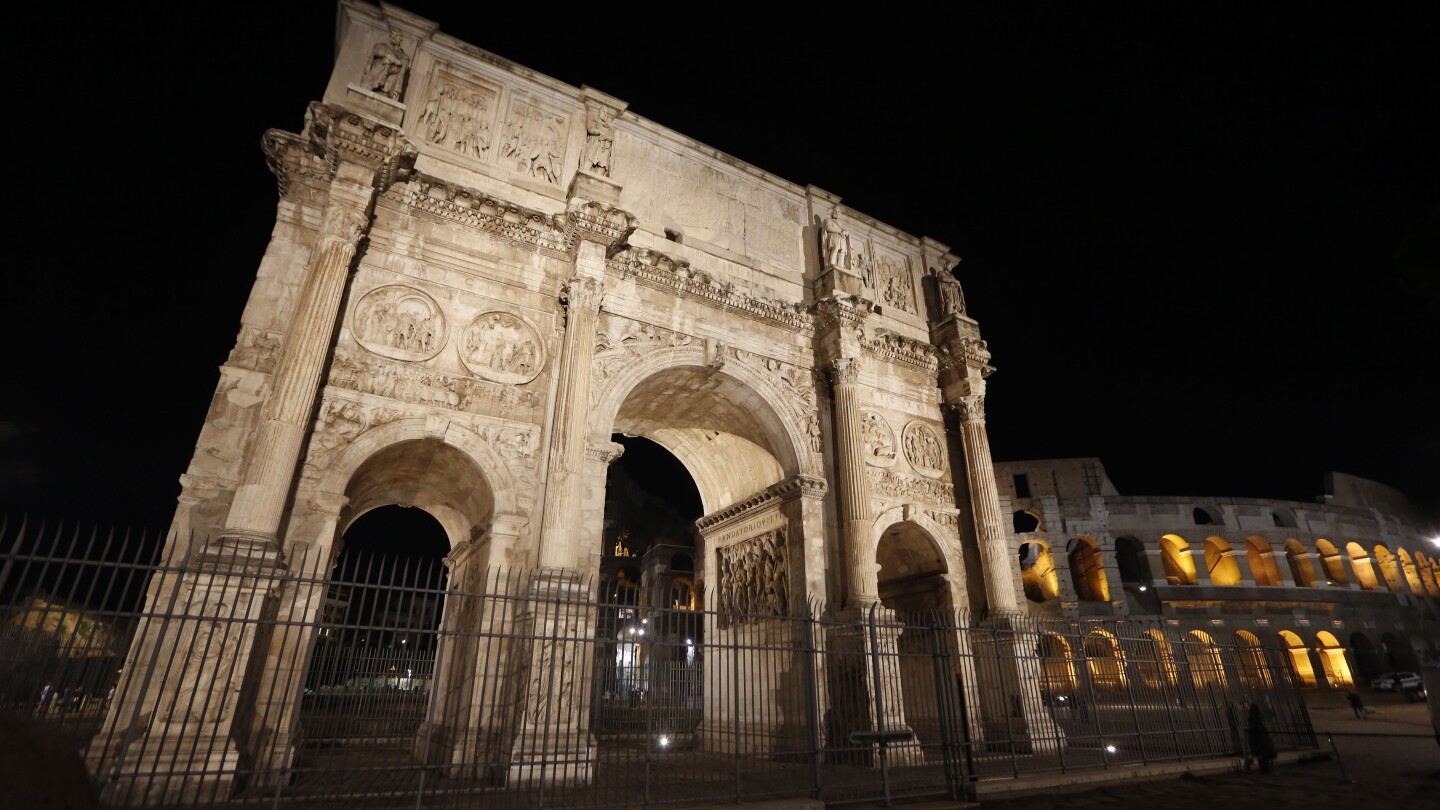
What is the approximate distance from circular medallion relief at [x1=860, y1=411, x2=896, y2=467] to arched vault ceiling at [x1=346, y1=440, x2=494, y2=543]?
7.57 m

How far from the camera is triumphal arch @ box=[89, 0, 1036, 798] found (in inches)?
313

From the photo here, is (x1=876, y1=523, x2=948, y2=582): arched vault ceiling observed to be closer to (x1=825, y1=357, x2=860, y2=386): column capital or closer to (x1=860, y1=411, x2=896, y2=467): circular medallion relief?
(x1=860, y1=411, x2=896, y2=467): circular medallion relief

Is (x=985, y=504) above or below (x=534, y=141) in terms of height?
below

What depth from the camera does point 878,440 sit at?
45.9 ft

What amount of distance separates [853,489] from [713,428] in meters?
3.74

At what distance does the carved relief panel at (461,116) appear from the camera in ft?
38.1

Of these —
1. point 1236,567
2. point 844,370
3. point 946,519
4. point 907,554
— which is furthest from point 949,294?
point 1236,567

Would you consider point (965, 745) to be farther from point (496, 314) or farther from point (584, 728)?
point (496, 314)

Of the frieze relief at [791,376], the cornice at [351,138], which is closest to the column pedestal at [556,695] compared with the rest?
the frieze relief at [791,376]

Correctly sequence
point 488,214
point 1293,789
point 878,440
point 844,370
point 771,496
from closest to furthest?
point 1293,789
point 488,214
point 771,496
point 844,370
point 878,440

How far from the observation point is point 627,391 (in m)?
11.5

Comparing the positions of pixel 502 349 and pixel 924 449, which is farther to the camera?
pixel 924 449

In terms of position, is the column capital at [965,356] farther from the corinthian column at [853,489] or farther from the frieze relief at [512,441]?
the frieze relief at [512,441]

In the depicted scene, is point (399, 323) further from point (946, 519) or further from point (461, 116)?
point (946, 519)
